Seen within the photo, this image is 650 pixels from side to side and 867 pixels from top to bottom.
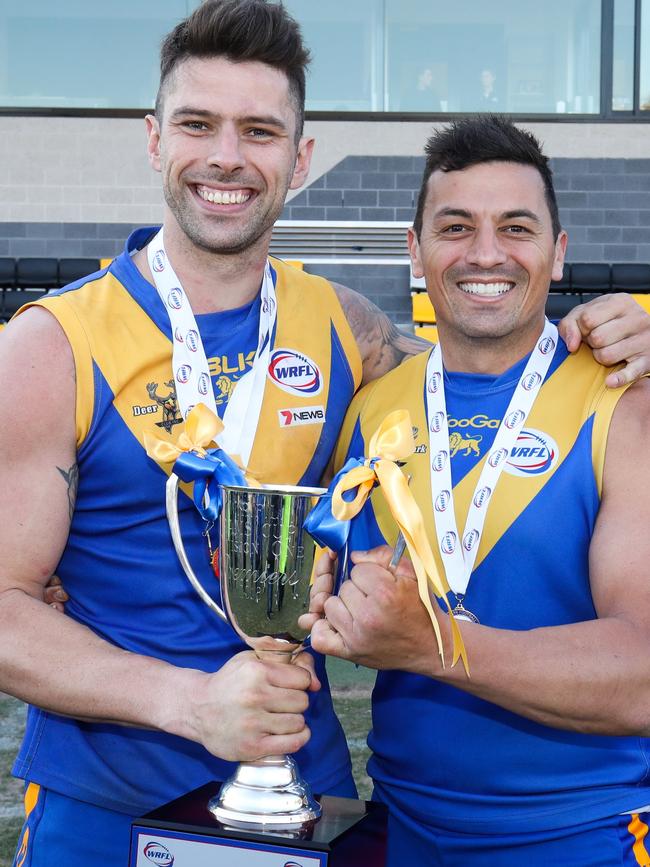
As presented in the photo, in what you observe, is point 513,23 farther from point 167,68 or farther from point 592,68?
point 167,68

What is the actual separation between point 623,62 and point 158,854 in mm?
11113

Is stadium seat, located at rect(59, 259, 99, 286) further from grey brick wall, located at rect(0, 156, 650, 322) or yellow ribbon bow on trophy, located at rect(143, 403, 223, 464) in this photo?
yellow ribbon bow on trophy, located at rect(143, 403, 223, 464)

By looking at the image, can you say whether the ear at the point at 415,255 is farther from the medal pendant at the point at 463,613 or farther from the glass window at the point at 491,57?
the glass window at the point at 491,57

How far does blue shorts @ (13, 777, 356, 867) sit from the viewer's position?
2061 millimetres

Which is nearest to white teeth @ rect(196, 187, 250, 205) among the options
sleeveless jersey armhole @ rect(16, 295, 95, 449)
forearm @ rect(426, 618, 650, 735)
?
sleeveless jersey armhole @ rect(16, 295, 95, 449)

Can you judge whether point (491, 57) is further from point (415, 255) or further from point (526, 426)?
point (526, 426)

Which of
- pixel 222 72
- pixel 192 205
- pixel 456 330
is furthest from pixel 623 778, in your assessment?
pixel 222 72

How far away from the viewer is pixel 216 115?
2146 millimetres

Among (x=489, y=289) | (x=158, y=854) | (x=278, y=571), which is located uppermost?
(x=489, y=289)

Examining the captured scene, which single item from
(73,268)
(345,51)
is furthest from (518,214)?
(345,51)

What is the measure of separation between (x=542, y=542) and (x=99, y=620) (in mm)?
854

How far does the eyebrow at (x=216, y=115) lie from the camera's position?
84.4 inches

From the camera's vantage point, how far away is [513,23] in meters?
11.2

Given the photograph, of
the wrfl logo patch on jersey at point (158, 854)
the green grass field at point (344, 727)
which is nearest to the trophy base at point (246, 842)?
the wrfl logo patch on jersey at point (158, 854)
